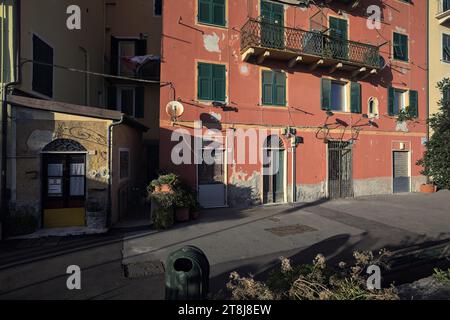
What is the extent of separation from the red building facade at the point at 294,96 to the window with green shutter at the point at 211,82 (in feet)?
0.13

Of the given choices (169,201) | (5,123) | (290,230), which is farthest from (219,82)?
(5,123)

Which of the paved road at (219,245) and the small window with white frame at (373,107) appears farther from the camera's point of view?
the small window with white frame at (373,107)

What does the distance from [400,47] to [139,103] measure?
1377cm

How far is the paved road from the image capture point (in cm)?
477

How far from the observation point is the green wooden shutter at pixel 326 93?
42.9 ft

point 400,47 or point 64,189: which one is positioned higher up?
point 400,47

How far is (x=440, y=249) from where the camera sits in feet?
20.8

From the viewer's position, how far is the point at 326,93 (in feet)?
43.2

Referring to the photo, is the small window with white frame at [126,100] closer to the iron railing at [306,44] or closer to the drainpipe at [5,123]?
the iron railing at [306,44]

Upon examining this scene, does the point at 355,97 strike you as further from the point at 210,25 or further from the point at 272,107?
the point at 210,25

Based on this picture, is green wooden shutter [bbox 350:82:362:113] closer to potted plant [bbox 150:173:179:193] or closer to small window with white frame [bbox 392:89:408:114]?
small window with white frame [bbox 392:89:408:114]

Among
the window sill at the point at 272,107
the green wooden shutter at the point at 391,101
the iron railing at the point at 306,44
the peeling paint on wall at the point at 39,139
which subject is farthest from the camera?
the green wooden shutter at the point at 391,101

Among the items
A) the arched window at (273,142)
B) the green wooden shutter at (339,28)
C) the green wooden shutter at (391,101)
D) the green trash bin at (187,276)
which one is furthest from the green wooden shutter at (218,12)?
the green trash bin at (187,276)

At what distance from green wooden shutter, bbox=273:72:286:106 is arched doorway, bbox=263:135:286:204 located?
4.93 feet
